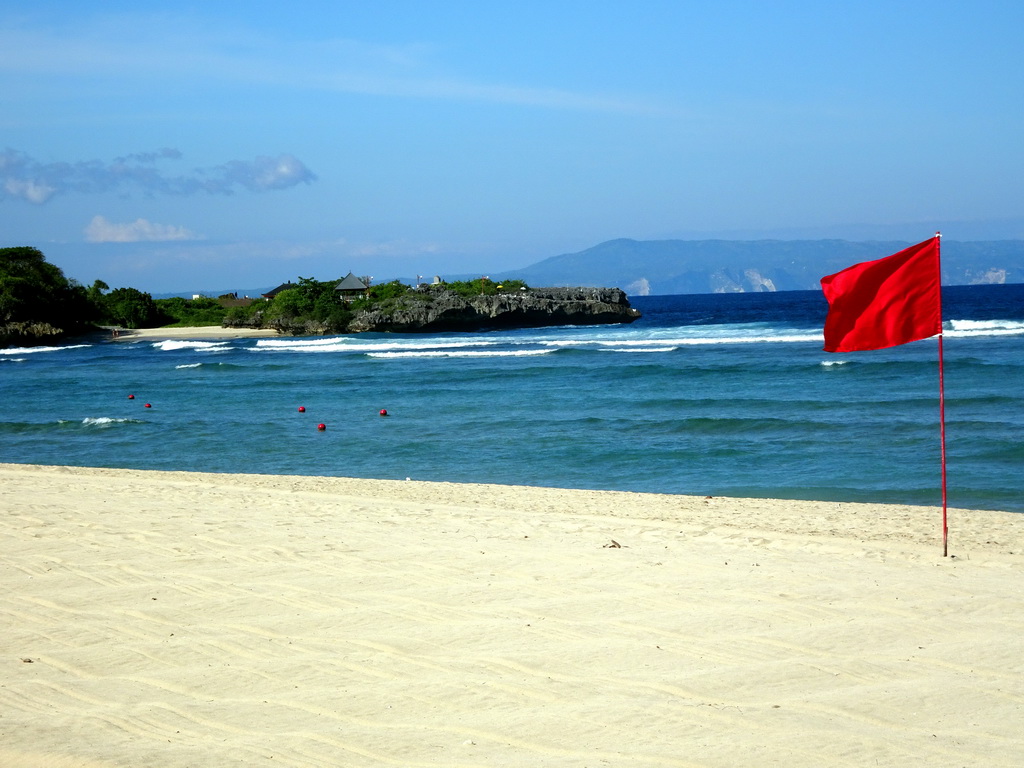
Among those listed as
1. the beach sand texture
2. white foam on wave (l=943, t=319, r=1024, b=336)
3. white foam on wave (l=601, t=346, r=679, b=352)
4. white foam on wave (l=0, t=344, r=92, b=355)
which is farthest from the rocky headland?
the beach sand texture

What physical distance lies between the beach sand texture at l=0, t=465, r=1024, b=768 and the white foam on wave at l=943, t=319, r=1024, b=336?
43315 mm

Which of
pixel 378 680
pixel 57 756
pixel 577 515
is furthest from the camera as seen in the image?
pixel 577 515

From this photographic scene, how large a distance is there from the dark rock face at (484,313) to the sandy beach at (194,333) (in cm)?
822

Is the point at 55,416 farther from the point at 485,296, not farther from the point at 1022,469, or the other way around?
the point at 485,296

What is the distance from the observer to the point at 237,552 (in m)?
8.08

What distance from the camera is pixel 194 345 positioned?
6475cm

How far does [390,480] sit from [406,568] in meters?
8.06

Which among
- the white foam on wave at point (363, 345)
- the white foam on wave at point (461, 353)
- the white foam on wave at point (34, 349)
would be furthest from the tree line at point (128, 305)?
the white foam on wave at point (461, 353)

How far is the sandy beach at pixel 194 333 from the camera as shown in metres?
72.2

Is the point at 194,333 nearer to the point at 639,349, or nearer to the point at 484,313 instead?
the point at 484,313

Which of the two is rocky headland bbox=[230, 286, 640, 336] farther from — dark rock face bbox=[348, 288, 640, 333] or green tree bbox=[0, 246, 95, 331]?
green tree bbox=[0, 246, 95, 331]

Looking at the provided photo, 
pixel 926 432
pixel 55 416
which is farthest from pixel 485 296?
pixel 926 432

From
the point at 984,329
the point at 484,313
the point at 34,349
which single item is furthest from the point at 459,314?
the point at 984,329

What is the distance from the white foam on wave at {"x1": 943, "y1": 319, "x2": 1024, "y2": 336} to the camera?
48219 mm
